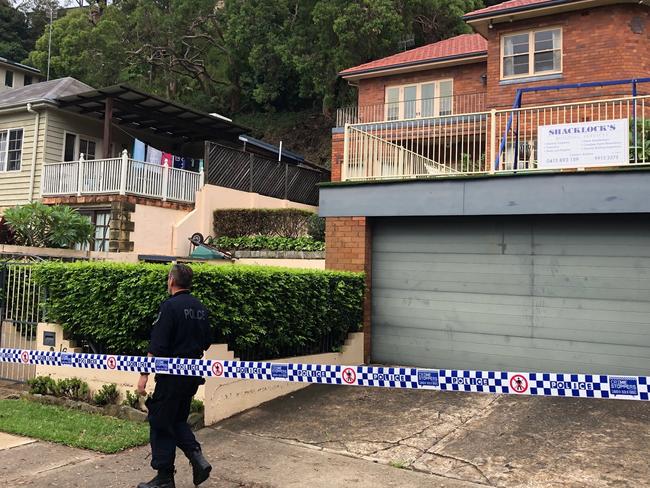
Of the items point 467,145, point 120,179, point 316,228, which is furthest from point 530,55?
point 120,179

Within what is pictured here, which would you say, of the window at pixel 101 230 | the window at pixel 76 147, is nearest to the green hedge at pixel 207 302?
the window at pixel 101 230

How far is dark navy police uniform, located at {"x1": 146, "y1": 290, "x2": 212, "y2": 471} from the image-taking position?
4.25m

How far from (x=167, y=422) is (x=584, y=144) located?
240 inches

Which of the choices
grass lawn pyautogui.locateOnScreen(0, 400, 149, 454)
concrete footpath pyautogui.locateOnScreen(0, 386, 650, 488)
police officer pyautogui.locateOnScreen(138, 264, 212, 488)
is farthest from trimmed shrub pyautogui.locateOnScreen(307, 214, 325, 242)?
police officer pyautogui.locateOnScreen(138, 264, 212, 488)

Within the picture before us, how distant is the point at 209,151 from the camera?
16719mm

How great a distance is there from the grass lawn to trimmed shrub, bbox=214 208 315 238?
26.8 feet

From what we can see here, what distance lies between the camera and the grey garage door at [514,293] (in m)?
7.30

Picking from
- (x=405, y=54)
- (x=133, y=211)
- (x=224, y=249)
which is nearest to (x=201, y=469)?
(x=224, y=249)

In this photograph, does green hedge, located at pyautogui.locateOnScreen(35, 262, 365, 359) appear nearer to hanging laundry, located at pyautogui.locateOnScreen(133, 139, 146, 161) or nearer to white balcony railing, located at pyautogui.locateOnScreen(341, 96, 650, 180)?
white balcony railing, located at pyautogui.locateOnScreen(341, 96, 650, 180)

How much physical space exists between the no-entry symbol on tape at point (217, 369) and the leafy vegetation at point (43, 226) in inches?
301

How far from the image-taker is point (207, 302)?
6.10 metres

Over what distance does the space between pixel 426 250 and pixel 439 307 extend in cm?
89

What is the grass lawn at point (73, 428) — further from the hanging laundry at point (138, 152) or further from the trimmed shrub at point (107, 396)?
the hanging laundry at point (138, 152)

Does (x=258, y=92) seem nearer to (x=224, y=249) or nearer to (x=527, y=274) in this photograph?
(x=224, y=249)
